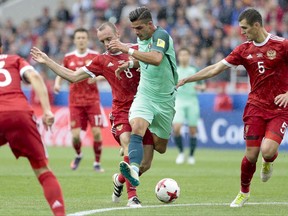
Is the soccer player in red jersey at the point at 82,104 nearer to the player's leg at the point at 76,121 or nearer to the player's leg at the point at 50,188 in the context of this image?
the player's leg at the point at 76,121

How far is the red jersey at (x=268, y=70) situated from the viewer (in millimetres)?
10945

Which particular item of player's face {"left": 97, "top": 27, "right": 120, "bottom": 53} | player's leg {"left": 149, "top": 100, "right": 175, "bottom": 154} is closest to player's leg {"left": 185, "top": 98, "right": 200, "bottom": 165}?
player's face {"left": 97, "top": 27, "right": 120, "bottom": 53}

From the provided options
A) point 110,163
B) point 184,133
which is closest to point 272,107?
point 110,163

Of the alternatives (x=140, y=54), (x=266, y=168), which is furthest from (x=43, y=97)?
(x=266, y=168)

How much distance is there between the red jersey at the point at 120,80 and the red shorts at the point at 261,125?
1830mm

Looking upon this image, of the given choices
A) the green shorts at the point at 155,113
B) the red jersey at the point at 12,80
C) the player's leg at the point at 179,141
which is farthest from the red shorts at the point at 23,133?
the player's leg at the point at 179,141

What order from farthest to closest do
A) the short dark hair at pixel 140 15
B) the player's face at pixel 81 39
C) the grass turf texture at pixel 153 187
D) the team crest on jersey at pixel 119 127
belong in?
the player's face at pixel 81 39 → the team crest on jersey at pixel 119 127 → the short dark hair at pixel 140 15 → the grass turf texture at pixel 153 187

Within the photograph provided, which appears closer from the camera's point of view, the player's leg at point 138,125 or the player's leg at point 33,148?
the player's leg at point 33,148

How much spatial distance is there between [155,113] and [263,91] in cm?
146

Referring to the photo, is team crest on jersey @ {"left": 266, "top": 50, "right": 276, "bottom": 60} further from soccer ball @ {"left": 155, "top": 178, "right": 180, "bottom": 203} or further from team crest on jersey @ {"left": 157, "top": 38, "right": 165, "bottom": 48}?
soccer ball @ {"left": 155, "top": 178, "right": 180, "bottom": 203}

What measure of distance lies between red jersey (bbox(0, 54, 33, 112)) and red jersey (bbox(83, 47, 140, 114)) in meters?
3.14

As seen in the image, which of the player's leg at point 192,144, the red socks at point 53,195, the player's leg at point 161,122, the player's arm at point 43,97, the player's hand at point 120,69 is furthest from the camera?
the player's leg at point 192,144

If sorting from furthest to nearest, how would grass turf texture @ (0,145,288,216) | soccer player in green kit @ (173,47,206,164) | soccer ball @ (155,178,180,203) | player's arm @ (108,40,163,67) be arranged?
1. soccer player in green kit @ (173,47,206,164)
2. soccer ball @ (155,178,180,203)
3. grass turf texture @ (0,145,288,216)
4. player's arm @ (108,40,163,67)

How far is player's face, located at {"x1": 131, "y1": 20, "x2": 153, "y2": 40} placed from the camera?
36.1 ft
